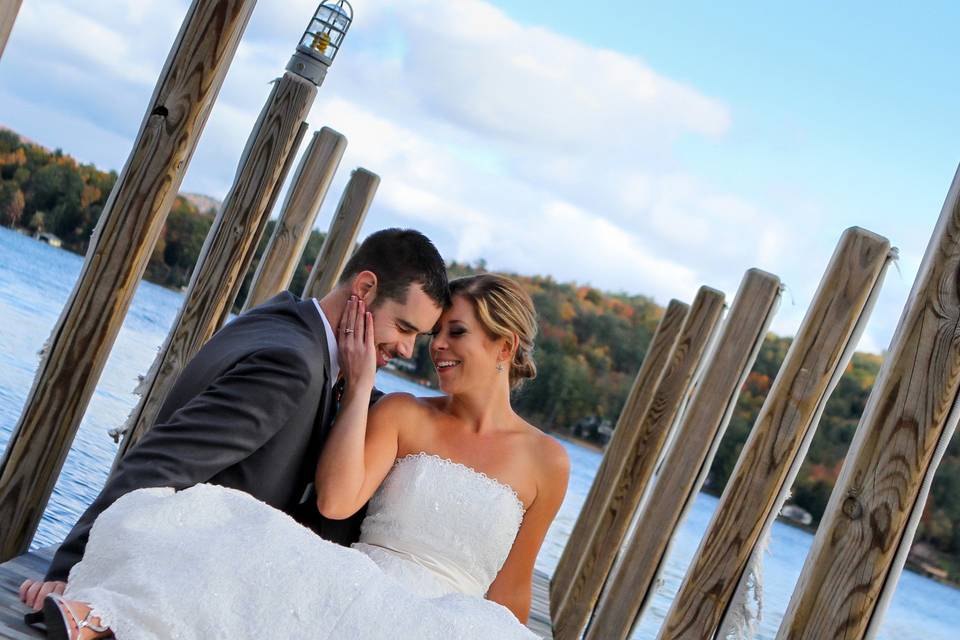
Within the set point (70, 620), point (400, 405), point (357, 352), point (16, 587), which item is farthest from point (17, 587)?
point (400, 405)

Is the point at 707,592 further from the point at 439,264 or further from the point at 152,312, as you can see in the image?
the point at 152,312

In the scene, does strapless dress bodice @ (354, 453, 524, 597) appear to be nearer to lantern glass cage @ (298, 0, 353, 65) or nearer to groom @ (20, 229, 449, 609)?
groom @ (20, 229, 449, 609)

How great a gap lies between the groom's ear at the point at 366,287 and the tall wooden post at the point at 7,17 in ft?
5.12

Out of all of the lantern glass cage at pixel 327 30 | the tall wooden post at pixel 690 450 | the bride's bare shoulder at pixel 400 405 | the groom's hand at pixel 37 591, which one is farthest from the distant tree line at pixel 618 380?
the groom's hand at pixel 37 591

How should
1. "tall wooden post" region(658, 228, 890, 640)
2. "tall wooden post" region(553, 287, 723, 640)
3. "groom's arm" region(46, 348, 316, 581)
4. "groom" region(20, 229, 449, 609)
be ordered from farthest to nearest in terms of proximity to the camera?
"tall wooden post" region(553, 287, 723, 640) → "tall wooden post" region(658, 228, 890, 640) → "groom" region(20, 229, 449, 609) → "groom's arm" region(46, 348, 316, 581)

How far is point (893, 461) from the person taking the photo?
3.25 m

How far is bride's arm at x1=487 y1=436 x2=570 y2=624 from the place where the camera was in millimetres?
4672

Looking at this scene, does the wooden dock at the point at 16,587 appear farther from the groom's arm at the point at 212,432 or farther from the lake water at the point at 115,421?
the lake water at the point at 115,421

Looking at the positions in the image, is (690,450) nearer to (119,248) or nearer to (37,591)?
(119,248)

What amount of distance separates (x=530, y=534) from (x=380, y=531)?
651 millimetres

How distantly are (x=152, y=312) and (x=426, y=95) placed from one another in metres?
22.0

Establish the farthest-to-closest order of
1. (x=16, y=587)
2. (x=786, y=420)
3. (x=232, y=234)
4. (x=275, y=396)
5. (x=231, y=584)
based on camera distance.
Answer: (x=232, y=234) < (x=786, y=420) < (x=275, y=396) < (x=16, y=587) < (x=231, y=584)

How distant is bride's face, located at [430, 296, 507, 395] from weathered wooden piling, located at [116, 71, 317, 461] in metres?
1.13

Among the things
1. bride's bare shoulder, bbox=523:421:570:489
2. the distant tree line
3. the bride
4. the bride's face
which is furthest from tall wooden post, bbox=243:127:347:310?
the distant tree line
